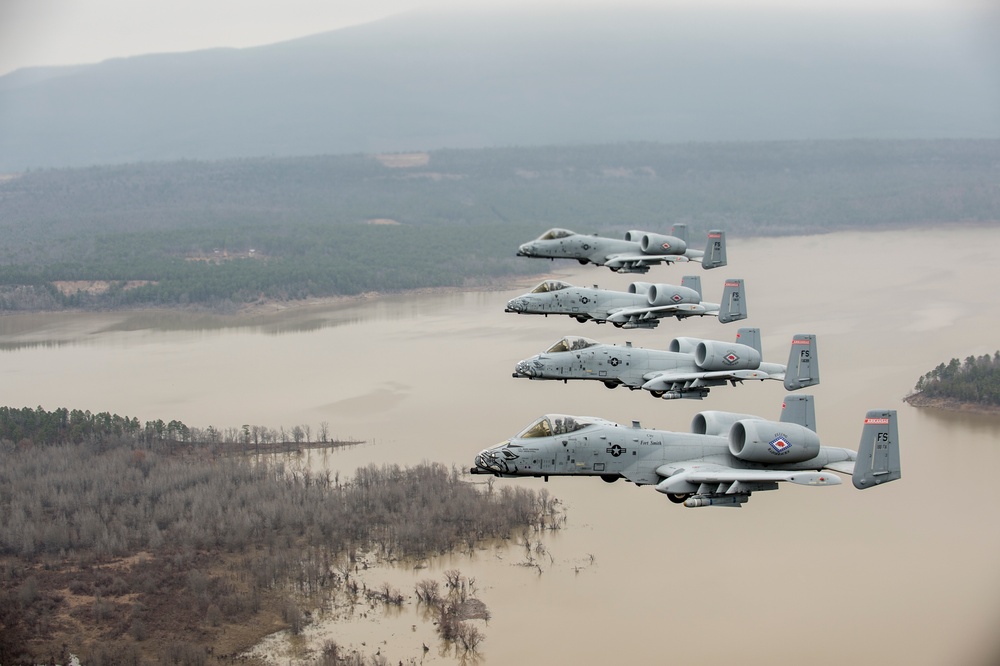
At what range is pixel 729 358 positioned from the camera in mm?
47500

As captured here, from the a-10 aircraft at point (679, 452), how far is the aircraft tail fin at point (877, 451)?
1040 millimetres

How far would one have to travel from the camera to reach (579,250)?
56.2 metres

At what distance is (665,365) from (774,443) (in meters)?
9.30

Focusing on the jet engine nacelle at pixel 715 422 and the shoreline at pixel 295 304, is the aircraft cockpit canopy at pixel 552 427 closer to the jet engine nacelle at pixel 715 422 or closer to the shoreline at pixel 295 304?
the jet engine nacelle at pixel 715 422

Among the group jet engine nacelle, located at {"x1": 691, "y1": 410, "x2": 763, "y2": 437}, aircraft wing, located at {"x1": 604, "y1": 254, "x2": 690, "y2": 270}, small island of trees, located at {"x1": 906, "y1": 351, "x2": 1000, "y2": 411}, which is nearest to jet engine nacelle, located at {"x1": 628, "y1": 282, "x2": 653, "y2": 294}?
aircraft wing, located at {"x1": 604, "y1": 254, "x2": 690, "y2": 270}

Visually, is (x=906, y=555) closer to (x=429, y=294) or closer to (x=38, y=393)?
(x=38, y=393)

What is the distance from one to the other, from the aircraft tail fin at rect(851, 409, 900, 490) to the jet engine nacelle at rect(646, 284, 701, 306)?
1513 centimetres

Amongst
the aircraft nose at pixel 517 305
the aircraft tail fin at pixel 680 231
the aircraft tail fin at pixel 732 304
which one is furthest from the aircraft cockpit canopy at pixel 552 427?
the aircraft tail fin at pixel 680 231

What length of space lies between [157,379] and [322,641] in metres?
54.5

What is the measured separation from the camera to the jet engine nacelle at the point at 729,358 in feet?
156

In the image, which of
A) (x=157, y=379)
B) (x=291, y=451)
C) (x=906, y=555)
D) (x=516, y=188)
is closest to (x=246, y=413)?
(x=291, y=451)

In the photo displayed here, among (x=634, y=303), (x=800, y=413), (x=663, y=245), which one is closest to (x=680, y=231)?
(x=663, y=245)

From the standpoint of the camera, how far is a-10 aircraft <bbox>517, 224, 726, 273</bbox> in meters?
53.1

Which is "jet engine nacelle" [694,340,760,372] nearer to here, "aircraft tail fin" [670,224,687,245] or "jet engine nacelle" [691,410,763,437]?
"jet engine nacelle" [691,410,763,437]
